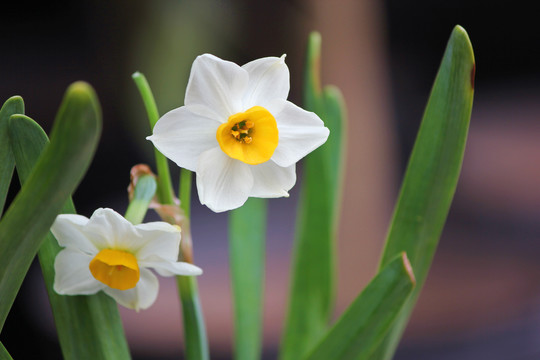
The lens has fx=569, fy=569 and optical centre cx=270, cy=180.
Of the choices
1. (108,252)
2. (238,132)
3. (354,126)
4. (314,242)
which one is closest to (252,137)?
(238,132)

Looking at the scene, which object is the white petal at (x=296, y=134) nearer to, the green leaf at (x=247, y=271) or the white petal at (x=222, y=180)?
the white petal at (x=222, y=180)

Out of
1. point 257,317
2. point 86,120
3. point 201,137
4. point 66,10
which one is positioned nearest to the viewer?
point 86,120

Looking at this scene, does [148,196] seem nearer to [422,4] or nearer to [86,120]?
[86,120]

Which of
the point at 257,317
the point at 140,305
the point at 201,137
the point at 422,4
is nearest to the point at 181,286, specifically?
the point at 140,305

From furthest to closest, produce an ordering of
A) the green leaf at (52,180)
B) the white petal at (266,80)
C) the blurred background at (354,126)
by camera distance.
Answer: the blurred background at (354,126), the white petal at (266,80), the green leaf at (52,180)

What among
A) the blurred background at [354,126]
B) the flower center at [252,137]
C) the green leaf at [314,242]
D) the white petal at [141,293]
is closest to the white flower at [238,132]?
the flower center at [252,137]

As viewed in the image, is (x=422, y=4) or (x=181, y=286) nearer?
(x=181, y=286)

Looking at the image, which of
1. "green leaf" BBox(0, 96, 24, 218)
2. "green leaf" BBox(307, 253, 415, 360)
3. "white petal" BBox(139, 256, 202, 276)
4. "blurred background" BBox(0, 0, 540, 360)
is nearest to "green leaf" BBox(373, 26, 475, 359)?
"green leaf" BBox(307, 253, 415, 360)

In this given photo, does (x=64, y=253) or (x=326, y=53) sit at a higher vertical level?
(x=326, y=53)
